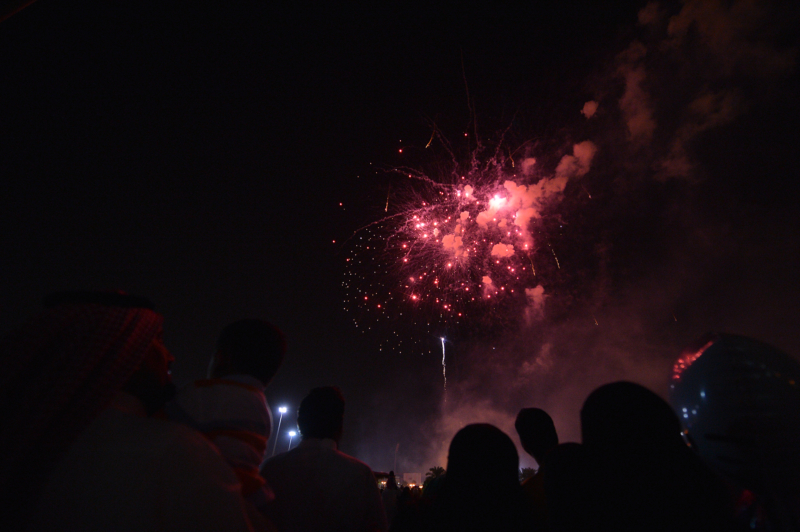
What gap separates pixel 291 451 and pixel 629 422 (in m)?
2.87

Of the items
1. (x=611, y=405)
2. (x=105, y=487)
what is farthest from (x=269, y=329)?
(x=611, y=405)

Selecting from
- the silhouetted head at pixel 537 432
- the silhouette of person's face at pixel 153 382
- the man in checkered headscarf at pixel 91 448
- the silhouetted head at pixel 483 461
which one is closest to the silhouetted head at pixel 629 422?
the silhouetted head at pixel 483 461

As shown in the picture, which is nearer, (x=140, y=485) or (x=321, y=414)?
(x=140, y=485)

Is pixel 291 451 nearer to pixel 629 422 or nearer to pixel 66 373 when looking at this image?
pixel 66 373

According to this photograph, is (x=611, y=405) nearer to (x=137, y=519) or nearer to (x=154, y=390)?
(x=137, y=519)

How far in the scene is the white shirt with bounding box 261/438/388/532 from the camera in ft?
9.14

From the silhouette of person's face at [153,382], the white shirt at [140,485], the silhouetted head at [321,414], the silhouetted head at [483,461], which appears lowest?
the white shirt at [140,485]

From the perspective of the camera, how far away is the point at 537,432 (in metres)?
3.51

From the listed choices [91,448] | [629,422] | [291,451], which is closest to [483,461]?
[629,422]

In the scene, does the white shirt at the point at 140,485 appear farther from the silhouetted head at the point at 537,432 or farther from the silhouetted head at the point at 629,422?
the silhouetted head at the point at 537,432

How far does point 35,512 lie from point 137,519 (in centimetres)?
40

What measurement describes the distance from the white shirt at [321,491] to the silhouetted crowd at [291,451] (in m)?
0.01

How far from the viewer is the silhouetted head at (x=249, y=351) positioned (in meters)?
2.32

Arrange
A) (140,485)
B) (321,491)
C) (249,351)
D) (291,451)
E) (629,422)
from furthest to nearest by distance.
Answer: (291,451), (321,491), (249,351), (629,422), (140,485)
